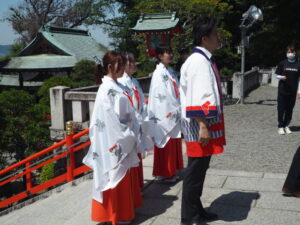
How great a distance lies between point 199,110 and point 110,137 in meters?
0.86

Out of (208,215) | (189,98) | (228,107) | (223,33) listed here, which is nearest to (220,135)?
(189,98)

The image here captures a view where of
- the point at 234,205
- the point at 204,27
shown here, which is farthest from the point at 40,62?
the point at 204,27

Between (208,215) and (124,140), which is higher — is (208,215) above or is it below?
below

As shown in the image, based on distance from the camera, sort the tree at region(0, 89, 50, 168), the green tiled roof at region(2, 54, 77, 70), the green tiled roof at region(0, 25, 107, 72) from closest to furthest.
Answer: the tree at region(0, 89, 50, 168) < the green tiled roof at region(2, 54, 77, 70) < the green tiled roof at region(0, 25, 107, 72)

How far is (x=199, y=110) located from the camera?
276 centimetres

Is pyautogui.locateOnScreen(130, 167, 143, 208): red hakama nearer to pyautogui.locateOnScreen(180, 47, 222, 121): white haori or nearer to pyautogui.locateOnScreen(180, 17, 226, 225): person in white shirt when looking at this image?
pyautogui.locateOnScreen(180, 17, 226, 225): person in white shirt

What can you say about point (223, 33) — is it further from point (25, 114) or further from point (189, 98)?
point (189, 98)

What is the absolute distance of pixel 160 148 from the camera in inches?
172

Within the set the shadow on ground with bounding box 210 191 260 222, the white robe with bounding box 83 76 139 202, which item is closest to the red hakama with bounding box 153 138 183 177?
the shadow on ground with bounding box 210 191 260 222

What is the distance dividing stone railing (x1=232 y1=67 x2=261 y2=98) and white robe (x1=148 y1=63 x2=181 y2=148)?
10.7 metres

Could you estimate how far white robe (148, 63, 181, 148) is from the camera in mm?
4191

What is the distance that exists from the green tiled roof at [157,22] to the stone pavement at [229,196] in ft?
13.7

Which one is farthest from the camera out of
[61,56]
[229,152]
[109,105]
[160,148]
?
[61,56]

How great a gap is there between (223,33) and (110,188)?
400 inches
